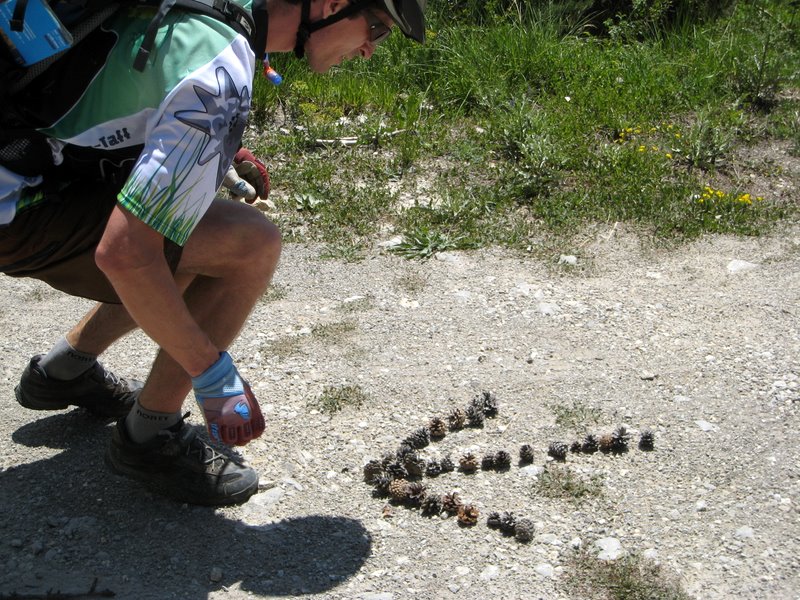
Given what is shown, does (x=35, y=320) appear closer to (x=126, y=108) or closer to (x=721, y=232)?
(x=126, y=108)

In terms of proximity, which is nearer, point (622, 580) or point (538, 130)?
point (622, 580)

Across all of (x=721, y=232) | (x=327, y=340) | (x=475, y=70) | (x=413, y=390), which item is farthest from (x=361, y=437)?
(x=475, y=70)

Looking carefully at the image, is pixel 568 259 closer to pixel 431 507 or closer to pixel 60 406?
pixel 431 507

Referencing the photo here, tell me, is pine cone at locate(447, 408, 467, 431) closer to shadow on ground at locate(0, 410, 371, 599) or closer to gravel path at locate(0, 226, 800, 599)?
gravel path at locate(0, 226, 800, 599)

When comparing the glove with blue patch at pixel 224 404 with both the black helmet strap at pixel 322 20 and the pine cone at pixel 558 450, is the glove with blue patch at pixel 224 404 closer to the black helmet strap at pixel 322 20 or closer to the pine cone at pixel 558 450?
the black helmet strap at pixel 322 20

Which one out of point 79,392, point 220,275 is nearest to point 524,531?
point 220,275

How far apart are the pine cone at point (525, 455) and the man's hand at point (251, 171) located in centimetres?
150

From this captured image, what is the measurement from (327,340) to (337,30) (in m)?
2.05

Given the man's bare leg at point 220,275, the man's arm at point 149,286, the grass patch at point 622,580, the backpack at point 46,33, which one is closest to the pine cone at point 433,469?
the grass patch at point 622,580

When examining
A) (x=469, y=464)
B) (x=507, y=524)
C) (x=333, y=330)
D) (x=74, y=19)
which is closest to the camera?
(x=74, y=19)

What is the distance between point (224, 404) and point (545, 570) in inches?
51.1

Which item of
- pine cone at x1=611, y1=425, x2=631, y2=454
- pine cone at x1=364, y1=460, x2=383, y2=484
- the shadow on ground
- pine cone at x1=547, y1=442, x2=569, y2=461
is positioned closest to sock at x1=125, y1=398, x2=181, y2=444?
the shadow on ground

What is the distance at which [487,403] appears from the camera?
4379mm

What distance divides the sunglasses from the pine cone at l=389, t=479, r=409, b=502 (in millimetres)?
1653
